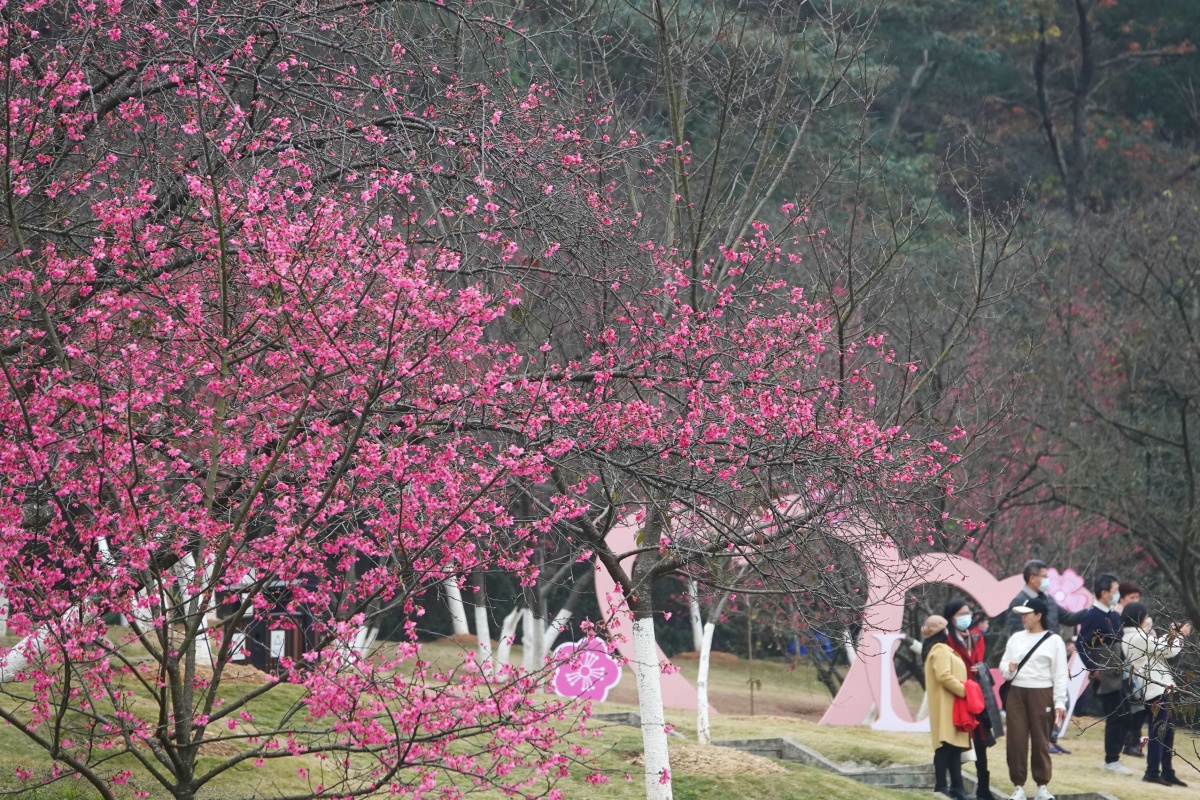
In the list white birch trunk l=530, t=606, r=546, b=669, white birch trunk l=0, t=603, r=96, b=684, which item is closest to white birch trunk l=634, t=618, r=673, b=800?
white birch trunk l=0, t=603, r=96, b=684

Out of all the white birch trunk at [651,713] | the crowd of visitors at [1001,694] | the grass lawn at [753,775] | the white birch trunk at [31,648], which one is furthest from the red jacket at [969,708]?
the white birch trunk at [31,648]

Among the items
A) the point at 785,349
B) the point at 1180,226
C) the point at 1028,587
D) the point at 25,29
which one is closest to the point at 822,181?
the point at 785,349

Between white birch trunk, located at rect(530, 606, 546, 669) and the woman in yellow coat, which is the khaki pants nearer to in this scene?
the woman in yellow coat

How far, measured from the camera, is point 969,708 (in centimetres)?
989

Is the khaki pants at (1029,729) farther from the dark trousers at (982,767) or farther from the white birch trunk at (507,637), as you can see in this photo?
the white birch trunk at (507,637)

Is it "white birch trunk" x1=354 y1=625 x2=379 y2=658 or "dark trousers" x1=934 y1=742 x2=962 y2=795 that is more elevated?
"white birch trunk" x1=354 y1=625 x2=379 y2=658

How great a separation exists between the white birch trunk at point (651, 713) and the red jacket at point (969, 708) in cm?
271

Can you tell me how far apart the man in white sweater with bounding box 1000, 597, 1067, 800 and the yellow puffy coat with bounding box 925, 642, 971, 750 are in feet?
1.46

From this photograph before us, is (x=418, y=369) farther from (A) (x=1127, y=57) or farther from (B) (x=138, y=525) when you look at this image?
(A) (x=1127, y=57)

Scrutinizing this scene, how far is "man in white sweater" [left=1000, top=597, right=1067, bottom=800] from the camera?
10047mm

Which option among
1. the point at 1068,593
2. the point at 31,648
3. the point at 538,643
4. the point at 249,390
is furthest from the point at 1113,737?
the point at 31,648

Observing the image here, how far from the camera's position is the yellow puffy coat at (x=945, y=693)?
995 centimetres

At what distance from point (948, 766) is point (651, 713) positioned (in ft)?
10.3

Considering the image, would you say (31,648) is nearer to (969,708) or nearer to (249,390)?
(249,390)
